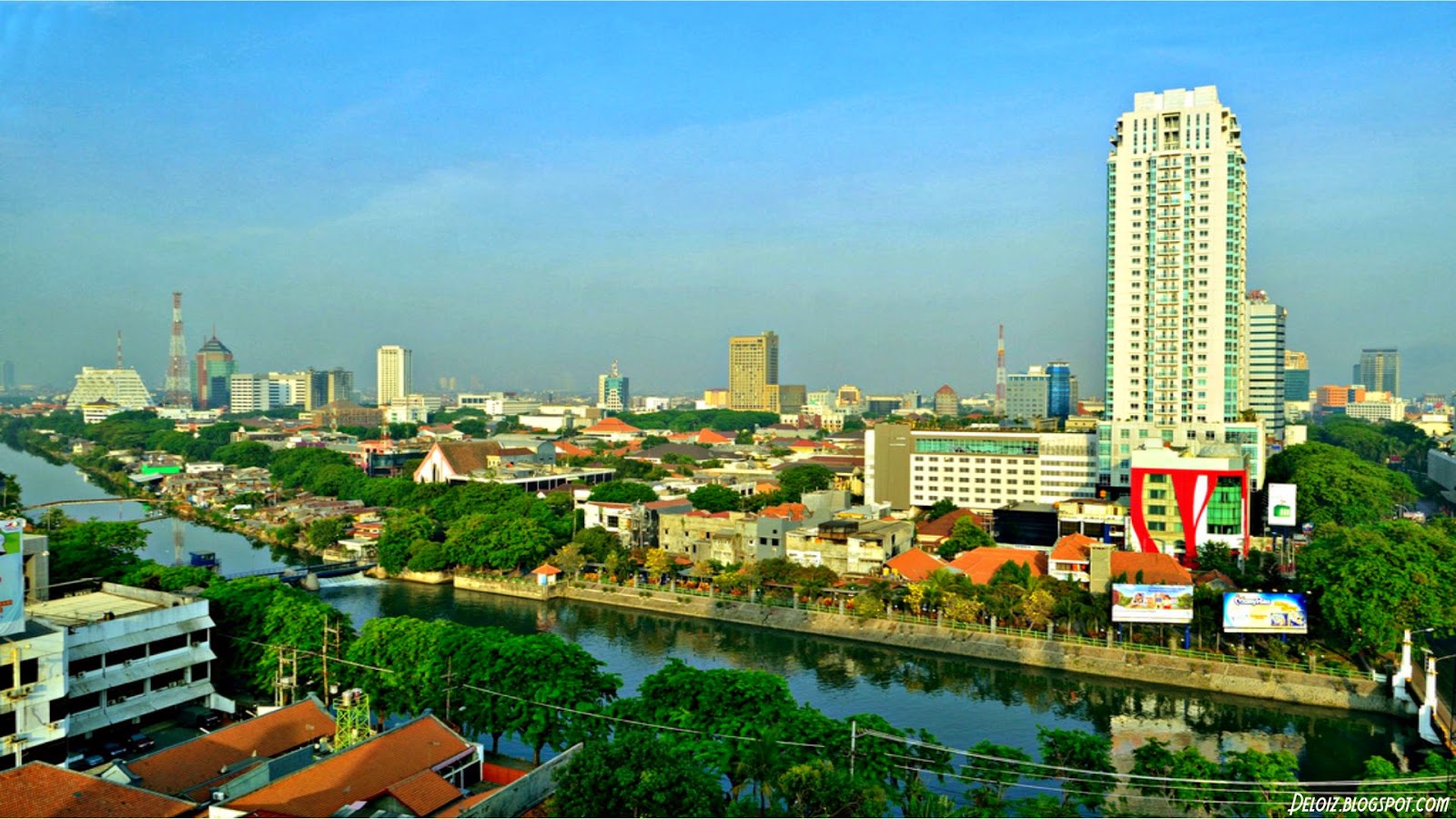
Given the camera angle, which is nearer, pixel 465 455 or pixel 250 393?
pixel 465 455

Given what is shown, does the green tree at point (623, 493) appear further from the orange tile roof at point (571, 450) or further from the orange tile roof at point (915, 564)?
the orange tile roof at point (571, 450)

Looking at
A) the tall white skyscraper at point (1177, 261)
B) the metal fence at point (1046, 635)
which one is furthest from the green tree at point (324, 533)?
the tall white skyscraper at point (1177, 261)

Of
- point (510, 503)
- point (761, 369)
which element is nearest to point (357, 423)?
point (761, 369)

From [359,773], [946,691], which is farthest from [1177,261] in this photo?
[359,773]

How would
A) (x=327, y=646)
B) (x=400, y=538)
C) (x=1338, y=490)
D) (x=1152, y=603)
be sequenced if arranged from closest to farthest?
(x=327, y=646) < (x=1152, y=603) < (x=400, y=538) < (x=1338, y=490)

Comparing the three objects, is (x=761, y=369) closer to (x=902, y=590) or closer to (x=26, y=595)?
(x=902, y=590)

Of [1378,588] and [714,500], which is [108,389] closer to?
[714,500]

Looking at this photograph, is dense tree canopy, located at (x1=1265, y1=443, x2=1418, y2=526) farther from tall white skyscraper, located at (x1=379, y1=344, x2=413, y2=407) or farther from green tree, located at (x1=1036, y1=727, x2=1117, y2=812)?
tall white skyscraper, located at (x1=379, y1=344, x2=413, y2=407)
